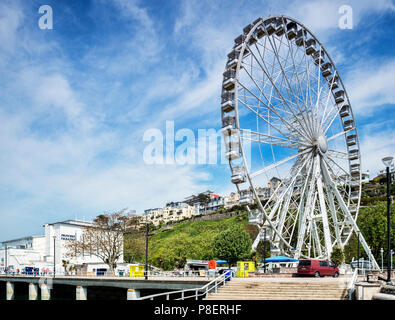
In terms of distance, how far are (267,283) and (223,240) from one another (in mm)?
39300

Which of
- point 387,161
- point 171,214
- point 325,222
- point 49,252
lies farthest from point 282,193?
point 171,214

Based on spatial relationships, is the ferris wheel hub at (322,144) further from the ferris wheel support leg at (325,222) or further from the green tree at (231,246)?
the green tree at (231,246)

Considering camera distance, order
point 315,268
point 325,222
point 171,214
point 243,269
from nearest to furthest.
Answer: point 315,268 → point 243,269 → point 325,222 → point 171,214

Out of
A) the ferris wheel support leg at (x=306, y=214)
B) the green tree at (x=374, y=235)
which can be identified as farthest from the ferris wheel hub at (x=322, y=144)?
the green tree at (x=374, y=235)

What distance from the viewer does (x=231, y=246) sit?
62.0 meters

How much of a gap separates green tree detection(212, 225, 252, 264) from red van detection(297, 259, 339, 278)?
3317 cm

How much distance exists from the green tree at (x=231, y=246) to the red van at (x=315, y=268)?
3317cm

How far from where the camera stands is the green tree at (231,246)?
6197 centimetres

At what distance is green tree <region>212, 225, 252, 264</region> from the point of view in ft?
203

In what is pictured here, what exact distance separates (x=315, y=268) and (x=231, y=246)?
34.1 m

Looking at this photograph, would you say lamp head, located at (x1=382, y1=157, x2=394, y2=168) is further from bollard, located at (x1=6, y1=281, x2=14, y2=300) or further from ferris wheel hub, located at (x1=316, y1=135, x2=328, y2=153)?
bollard, located at (x1=6, y1=281, x2=14, y2=300)

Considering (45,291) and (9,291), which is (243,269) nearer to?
(45,291)
